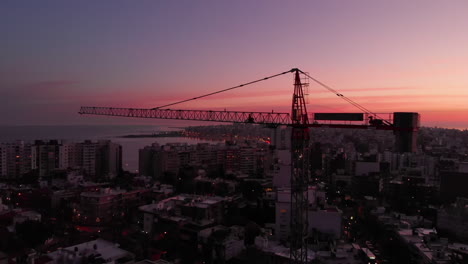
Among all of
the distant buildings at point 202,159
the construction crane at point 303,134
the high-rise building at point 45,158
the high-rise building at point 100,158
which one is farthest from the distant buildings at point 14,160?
the construction crane at point 303,134

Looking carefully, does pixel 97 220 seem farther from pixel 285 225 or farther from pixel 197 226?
pixel 285 225

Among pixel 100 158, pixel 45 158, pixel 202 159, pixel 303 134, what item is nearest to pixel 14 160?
pixel 45 158

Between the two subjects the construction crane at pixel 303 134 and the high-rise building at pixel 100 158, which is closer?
the construction crane at pixel 303 134

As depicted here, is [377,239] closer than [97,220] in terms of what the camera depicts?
Yes

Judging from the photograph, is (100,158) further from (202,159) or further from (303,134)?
(303,134)

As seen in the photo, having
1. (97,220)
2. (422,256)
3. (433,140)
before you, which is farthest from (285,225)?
(433,140)

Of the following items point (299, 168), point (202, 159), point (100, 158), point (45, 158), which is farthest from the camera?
point (202, 159)

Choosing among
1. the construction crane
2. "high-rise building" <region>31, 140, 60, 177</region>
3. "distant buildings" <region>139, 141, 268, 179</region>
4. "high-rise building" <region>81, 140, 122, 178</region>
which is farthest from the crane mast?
"high-rise building" <region>31, 140, 60, 177</region>

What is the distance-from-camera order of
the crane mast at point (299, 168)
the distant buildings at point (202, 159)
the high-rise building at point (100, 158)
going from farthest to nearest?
1. the high-rise building at point (100, 158)
2. the distant buildings at point (202, 159)
3. the crane mast at point (299, 168)

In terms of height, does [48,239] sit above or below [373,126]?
below

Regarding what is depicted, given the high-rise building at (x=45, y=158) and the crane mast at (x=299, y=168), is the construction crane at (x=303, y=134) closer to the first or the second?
the crane mast at (x=299, y=168)

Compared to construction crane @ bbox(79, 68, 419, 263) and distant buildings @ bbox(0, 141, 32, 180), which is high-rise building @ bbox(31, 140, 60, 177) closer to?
distant buildings @ bbox(0, 141, 32, 180)
